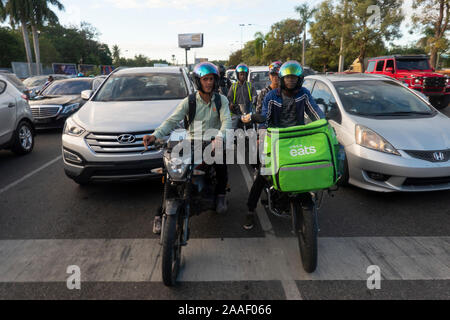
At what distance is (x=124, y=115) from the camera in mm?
4637

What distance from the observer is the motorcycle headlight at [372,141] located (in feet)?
13.8

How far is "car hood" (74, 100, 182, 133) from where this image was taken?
434 centimetres

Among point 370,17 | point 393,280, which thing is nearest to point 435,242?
point 393,280

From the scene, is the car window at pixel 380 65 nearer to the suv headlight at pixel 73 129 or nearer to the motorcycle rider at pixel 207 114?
the motorcycle rider at pixel 207 114

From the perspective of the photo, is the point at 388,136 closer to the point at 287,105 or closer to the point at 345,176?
the point at 345,176

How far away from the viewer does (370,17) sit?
101 ft

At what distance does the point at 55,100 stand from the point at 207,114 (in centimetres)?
865

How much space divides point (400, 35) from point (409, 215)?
33545mm

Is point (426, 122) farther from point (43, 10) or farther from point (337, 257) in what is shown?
point (43, 10)

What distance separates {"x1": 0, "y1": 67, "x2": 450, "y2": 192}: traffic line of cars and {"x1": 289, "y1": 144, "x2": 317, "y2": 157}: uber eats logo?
1949 millimetres

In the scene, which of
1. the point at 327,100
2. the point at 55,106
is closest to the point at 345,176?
the point at 327,100

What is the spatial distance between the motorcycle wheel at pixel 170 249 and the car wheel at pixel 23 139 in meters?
5.98

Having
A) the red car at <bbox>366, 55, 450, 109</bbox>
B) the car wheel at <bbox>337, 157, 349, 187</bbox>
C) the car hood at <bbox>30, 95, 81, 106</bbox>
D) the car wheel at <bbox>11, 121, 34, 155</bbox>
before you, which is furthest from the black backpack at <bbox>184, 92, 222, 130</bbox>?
the red car at <bbox>366, 55, 450, 109</bbox>

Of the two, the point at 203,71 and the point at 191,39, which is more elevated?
the point at 191,39
